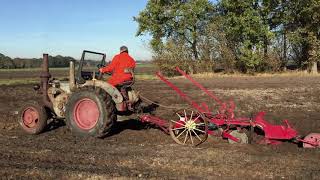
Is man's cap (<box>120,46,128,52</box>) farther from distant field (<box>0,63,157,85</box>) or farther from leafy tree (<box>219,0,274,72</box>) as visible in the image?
leafy tree (<box>219,0,274,72</box>)

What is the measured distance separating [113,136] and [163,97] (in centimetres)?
859

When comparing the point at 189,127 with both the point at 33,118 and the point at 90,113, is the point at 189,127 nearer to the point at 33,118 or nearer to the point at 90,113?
the point at 90,113

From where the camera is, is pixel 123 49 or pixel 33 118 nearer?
pixel 123 49

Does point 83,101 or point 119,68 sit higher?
point 119,68

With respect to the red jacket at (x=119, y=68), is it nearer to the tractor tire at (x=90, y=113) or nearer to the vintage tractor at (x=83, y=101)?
the vintage tractor at (x=83, y=101)

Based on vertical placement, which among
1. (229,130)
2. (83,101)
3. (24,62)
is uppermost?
(24,62)

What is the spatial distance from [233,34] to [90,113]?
28269 mm

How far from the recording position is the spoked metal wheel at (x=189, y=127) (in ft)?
29.7

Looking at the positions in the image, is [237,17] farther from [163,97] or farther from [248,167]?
[248,167]

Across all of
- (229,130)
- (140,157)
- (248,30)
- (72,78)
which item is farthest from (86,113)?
(248,30)

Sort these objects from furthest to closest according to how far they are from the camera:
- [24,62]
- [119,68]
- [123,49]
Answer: [24,62], [123,49], [119,68]

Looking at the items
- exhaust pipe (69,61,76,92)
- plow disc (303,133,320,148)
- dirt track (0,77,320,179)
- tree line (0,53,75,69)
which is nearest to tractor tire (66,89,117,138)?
dirt track (0,77,320,179)

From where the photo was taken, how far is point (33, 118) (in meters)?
10.6

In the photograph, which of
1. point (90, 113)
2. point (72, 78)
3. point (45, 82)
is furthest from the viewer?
point (45, 82)
